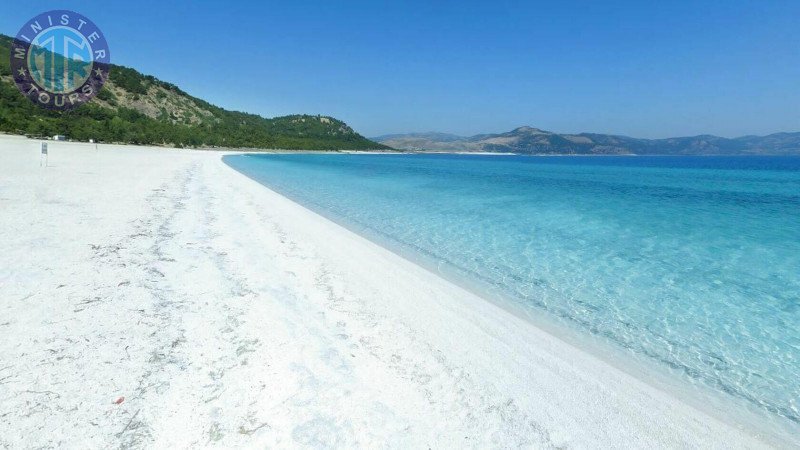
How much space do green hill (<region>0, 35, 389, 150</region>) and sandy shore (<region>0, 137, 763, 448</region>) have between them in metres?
71.0

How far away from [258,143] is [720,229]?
391 ft

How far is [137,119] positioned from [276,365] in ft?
339

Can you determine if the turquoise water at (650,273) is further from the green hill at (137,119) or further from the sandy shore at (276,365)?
the green hill at (137,119)

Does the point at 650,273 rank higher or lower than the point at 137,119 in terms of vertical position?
lower

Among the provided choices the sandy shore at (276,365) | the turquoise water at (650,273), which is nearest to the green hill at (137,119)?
the turquoise water at (650,273)

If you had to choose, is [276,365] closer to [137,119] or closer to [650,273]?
[650,273]

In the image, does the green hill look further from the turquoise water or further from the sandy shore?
the sandy shore

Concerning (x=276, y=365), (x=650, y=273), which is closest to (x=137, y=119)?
(x=276, y=365)

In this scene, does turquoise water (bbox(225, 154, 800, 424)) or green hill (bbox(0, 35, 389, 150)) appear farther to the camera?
green hill (bbox(0, 35, 389, 150))

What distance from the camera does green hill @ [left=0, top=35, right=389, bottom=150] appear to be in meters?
58.0

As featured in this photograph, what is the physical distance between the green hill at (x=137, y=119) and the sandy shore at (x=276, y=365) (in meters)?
71.0

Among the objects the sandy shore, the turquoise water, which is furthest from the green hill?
the sandy shore

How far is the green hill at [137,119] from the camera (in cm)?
5797

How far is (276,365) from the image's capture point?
3.70m
